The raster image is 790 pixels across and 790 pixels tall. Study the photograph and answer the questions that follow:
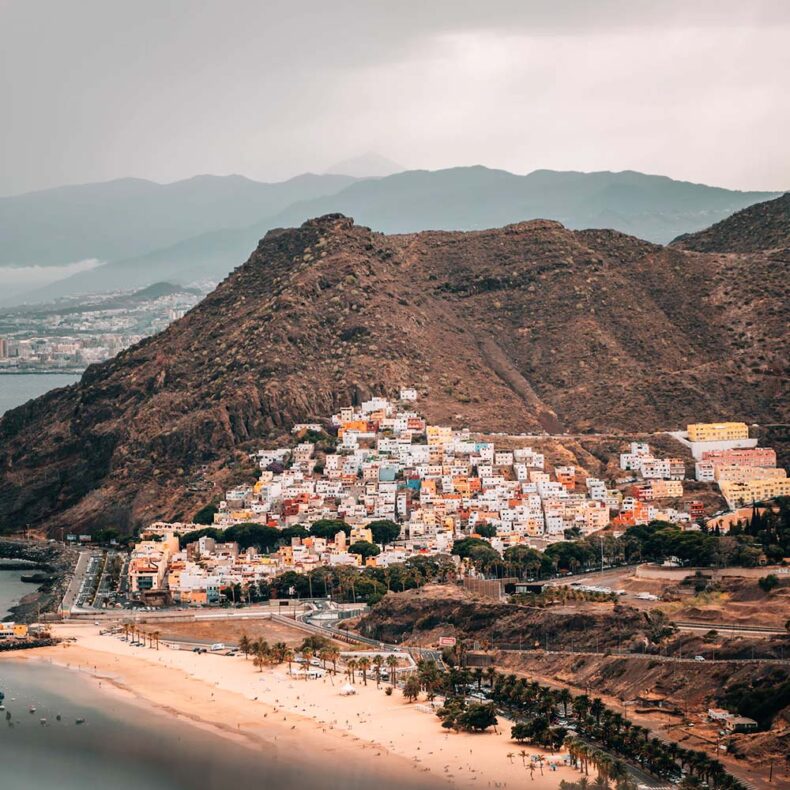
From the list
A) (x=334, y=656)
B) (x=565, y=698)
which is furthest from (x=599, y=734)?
(x=334, y=656)

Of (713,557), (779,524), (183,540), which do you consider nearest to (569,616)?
(713,557)

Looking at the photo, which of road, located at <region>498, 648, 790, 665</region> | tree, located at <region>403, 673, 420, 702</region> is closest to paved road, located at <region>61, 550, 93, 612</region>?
road, located at <region>498, 648, 790, 665</region>

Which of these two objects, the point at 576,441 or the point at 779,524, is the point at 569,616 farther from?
the point at 576,441

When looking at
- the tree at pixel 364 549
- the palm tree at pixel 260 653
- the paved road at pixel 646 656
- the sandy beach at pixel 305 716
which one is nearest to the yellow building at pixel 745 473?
the tree at pixel 364 549

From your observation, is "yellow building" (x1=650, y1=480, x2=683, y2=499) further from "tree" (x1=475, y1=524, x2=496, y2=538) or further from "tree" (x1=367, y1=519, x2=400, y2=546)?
"tree" (x1=367, y1=519, x2=400, y2=546)

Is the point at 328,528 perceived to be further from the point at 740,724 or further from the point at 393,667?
the point at 740,724

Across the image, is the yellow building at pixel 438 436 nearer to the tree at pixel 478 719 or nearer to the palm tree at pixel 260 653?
the palm tree at pixel 260 653
